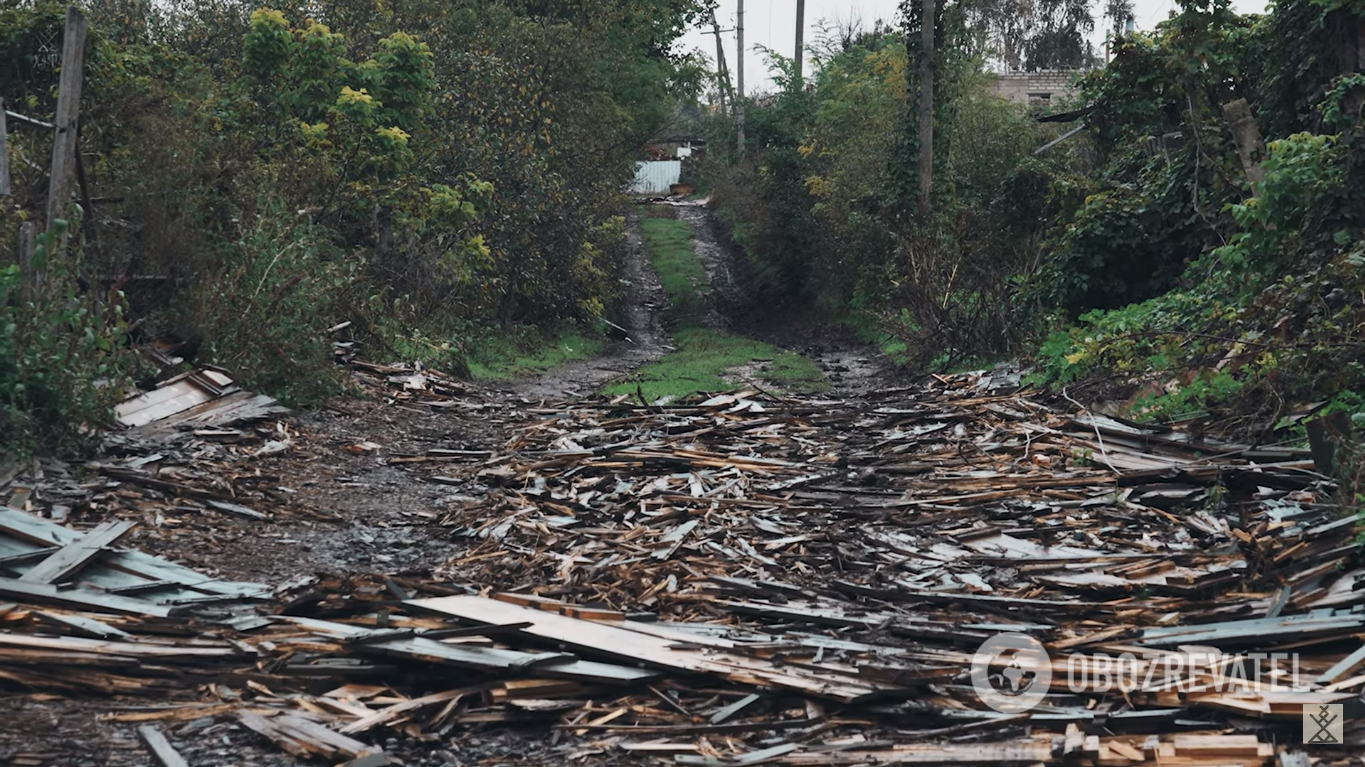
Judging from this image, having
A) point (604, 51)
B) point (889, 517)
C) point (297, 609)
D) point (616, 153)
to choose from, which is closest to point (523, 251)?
point (616, 153)

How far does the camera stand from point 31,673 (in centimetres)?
500

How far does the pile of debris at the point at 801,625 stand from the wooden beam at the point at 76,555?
20 mm

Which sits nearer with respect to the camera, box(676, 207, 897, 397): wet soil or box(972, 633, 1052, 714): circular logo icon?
box(972, 633, 1052, 714): circular logo icon

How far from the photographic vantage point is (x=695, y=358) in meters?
26.0

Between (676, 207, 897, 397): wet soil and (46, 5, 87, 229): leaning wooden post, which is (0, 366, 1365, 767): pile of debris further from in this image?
(676, 207, 897, 397): wet soil

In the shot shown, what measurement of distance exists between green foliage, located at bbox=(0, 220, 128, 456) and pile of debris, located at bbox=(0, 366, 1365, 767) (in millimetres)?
1775

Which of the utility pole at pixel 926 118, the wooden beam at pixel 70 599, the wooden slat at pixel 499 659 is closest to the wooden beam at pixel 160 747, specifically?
the wooden slat at pixel 499 659

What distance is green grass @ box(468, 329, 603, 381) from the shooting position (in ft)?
72.4

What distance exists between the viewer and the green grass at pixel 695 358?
19.1m

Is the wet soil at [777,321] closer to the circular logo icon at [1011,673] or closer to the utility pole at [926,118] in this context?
the utility pole at [926,118]

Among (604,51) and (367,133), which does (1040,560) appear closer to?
(367,133)

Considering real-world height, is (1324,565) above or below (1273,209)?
below

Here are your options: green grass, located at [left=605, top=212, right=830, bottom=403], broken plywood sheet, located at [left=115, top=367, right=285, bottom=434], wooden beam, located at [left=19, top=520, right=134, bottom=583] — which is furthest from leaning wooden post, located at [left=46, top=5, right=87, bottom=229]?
green grass, located at [left=605, top=212, right=830, bottom=403]

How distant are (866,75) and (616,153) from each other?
9672 millimetres
